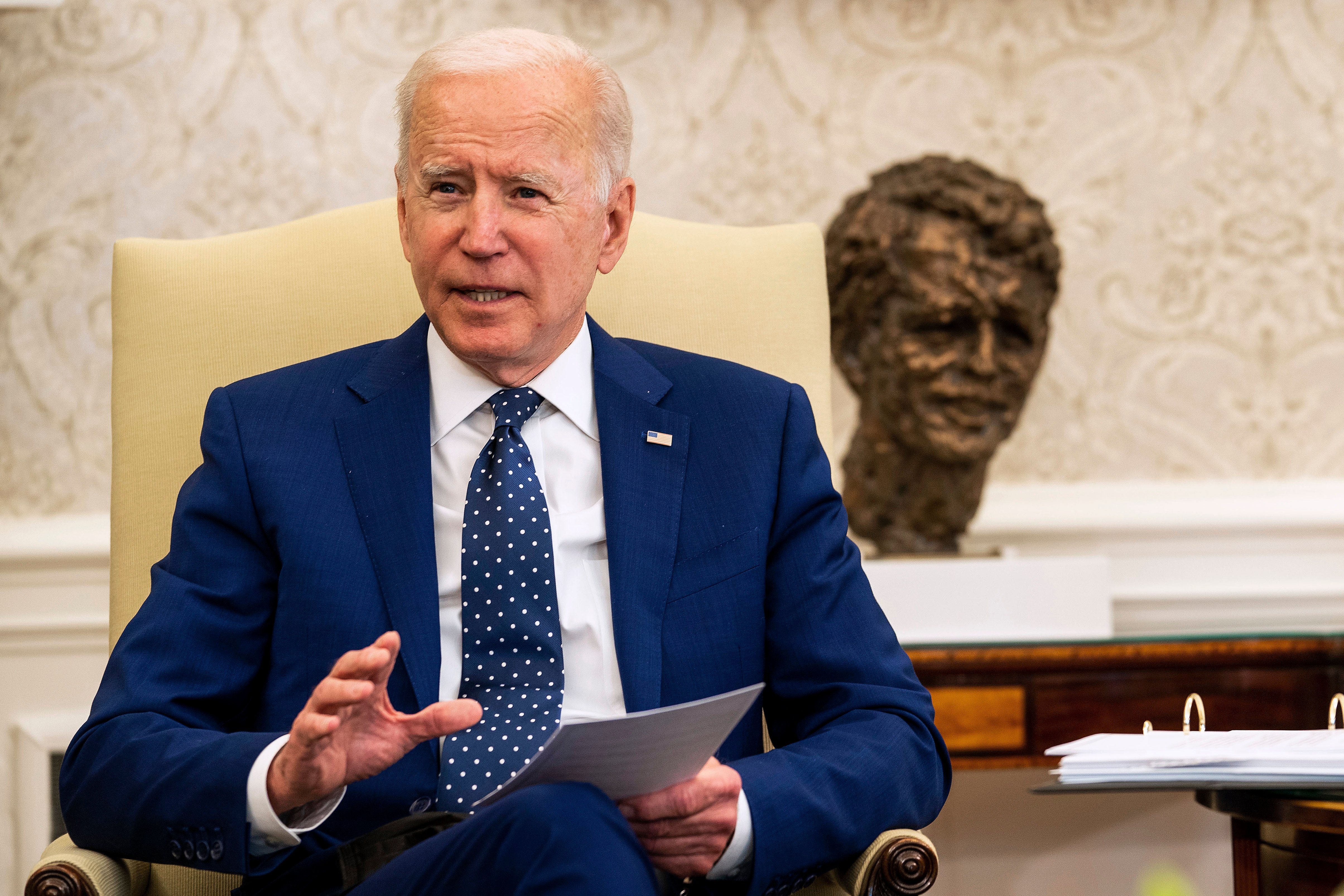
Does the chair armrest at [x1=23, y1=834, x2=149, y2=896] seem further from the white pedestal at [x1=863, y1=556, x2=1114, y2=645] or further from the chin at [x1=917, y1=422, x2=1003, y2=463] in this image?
the chin at [x1=917, y1=422, x2=1003, y2=463]

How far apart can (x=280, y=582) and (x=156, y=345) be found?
475 millimetres

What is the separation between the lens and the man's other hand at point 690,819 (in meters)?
1.16


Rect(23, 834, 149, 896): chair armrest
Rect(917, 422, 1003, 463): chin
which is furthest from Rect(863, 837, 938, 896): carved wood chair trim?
Rect(917, 422, 1003, 463): chin

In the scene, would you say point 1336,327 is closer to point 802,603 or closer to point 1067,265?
point 1067,265

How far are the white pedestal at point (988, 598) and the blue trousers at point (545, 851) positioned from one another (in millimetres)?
1029

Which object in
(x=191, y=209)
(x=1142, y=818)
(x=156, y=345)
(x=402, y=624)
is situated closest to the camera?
(x=402, y=624)

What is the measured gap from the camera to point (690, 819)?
117 centimetres

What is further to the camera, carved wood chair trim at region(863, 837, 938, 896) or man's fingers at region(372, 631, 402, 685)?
carved wood chair trim at region(863, 837, 938, 896)

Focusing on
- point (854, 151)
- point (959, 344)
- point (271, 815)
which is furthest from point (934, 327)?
point (271, 815)

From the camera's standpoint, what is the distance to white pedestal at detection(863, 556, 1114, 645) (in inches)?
79.3

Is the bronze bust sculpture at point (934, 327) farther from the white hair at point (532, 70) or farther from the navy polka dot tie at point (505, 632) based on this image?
the navy polka dot tie at point (505, 632)

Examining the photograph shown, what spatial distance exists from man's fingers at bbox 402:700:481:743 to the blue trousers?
7cm

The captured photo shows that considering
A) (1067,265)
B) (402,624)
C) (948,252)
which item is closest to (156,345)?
(402,624)

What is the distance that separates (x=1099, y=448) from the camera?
251 centimetres
